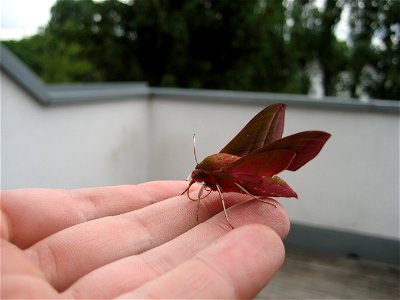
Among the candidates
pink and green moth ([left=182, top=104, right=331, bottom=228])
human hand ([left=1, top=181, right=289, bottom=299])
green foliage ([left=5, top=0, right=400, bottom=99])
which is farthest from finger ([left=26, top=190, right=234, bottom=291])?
green foliage ([left=5, top=0, right=400, bottom=99])

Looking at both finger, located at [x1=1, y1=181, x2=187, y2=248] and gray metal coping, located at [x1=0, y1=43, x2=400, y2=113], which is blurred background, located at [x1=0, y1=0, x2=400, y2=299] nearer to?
gray metal coping, located at [x1=0, y1=43, x2=400, y2=113]

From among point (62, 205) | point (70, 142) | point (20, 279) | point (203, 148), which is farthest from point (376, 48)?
point (20, 279)

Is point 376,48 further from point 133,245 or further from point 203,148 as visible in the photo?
point 133,245

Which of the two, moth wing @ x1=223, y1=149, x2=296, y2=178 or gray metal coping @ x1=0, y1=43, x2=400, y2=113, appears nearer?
moth wing @ x1=223, y1=149, x2=296, y2=178

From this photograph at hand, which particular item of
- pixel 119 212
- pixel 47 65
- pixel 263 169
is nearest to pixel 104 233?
pixel 119 212

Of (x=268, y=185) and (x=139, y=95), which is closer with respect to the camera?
(x=268, y=185)

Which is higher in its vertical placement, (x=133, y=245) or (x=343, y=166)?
(x=133, y=245)

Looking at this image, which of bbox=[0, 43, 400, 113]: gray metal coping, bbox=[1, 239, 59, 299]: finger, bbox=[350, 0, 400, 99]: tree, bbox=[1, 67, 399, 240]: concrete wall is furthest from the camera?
bbox=[350, 0, 400, 99]: tree
